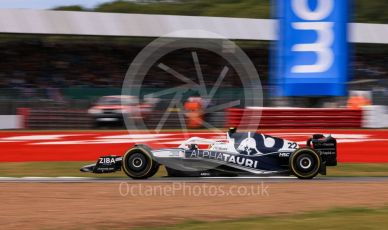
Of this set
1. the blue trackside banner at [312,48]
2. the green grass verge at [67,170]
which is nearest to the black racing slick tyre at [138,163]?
the green grass verge at [67,170]

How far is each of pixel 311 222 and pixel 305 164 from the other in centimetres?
459

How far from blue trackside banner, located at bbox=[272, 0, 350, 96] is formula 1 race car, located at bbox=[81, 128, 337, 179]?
9702 millimetres

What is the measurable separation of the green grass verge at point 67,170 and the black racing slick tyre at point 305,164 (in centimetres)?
132

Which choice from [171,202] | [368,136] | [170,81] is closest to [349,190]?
[171,202]

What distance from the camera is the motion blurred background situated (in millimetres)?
21609

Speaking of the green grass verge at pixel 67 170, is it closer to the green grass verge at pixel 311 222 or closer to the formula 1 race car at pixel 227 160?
the formula 1 race car at pixel 227 160

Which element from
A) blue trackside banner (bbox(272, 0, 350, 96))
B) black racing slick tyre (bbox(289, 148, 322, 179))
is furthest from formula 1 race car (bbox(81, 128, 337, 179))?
blue trackside banner (bbox(272, 0, 350, 96))

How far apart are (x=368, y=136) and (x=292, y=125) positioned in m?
3.18

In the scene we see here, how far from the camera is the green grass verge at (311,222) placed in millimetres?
7156

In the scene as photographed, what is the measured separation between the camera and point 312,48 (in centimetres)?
2122

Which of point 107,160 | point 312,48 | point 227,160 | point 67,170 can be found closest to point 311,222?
point 227,160

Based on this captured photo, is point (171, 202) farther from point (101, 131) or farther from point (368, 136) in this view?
point (101, 131)

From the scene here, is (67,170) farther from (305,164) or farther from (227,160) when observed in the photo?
(305,164)

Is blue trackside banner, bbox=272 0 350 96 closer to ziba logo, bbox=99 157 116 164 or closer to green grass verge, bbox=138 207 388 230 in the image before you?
ziba logo, bbox=99 157 116 164
